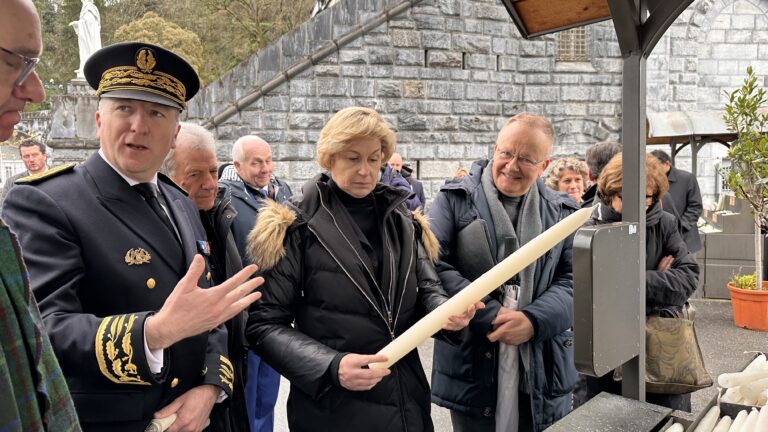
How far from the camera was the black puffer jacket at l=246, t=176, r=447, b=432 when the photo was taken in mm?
1858

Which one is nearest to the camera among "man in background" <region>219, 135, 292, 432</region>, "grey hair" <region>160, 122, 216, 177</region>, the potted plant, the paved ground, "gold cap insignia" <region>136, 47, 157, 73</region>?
"gold cap insignia" <region>136, 47, 157, 73</region>

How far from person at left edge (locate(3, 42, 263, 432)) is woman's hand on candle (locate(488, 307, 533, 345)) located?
3.34 ft

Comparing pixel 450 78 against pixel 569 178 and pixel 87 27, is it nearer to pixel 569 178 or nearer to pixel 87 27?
pixel 569 178

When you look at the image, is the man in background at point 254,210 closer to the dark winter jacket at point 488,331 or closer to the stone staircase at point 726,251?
the dark winter jacket at point 488,331

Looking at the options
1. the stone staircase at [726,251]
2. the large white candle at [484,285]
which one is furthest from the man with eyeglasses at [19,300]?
the stone staircase at [726,251]

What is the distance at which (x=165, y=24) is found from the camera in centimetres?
2062

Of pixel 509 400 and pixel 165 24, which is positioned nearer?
pixel 509 400

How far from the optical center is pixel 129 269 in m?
1.55

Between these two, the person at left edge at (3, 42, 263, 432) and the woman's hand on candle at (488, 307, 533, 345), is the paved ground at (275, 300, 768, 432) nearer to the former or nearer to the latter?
the woman's hand on candle at (488, 307, 533, 345)

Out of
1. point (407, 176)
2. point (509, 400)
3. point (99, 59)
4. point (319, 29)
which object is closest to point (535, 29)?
point (509, 400)

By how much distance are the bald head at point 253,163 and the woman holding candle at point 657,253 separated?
2.60 m

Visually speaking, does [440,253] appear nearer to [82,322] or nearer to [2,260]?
[82,322]

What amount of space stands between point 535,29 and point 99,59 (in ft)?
6.11

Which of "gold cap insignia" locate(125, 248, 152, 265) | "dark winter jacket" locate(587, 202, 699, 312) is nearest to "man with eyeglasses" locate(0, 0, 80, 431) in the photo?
"gold cap insignia" locate(125, 248, 152, 265)
